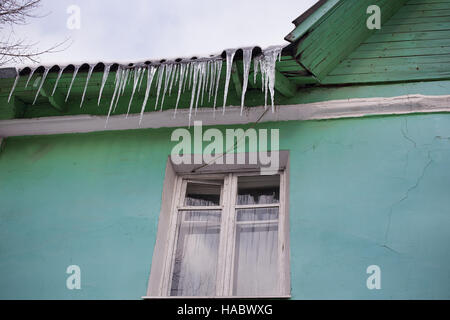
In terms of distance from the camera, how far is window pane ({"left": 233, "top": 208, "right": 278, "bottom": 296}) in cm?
395

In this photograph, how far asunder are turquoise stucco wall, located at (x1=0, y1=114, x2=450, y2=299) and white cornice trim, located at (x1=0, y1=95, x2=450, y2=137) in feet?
0.27

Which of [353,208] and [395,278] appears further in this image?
[353,208]

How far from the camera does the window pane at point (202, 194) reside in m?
4.47

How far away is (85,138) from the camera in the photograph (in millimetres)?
4848

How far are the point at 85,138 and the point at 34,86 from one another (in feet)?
2.01

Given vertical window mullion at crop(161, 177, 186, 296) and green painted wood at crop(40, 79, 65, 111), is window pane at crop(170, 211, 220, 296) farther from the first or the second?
green painted wood at crop(40, 79, 65, 111)

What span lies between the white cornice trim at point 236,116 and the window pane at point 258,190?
0.50 m

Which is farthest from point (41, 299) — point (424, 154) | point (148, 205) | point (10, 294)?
point (424, 154)

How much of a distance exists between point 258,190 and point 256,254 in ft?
1.93

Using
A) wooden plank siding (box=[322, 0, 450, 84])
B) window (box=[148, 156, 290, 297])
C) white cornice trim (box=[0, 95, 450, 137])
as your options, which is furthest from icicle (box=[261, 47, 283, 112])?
window (box=[148, 156, 290, 297])
